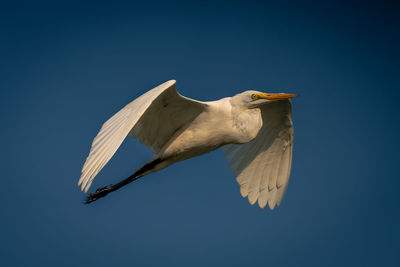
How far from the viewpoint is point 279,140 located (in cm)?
801

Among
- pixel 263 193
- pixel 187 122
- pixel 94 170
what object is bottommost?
pixel 263 193

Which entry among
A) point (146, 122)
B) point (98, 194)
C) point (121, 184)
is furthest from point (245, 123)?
point (98, 194)

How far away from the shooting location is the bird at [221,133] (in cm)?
618

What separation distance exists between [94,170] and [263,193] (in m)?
3.66

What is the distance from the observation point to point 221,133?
665 cm

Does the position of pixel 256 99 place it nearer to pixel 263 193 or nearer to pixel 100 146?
pixel 263 193

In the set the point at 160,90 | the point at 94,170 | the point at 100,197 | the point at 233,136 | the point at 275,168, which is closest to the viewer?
the point at 94,170

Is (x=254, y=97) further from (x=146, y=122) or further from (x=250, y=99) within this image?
(x=146, y=122)

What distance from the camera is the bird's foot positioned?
7426 mm

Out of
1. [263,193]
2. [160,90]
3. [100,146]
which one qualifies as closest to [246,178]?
[263,193]

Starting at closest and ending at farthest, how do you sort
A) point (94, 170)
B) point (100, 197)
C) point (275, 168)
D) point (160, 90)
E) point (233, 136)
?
point (94, 170)
point (160, 90)
point (233, 136)
point (100, 197)
point (275, 168)

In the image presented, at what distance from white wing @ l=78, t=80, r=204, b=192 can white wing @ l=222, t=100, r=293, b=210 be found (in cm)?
141

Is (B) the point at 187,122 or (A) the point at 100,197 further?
(A) the point at 100,197

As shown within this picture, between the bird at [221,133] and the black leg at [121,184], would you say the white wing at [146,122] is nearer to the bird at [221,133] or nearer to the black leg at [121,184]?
the bird at [221,133]
